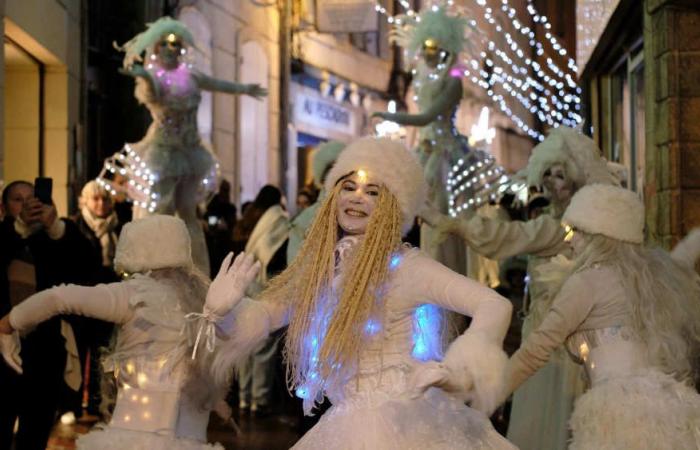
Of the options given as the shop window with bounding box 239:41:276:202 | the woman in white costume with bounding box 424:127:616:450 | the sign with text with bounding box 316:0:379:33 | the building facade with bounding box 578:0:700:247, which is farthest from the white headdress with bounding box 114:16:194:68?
the shop window with bounding box 239:41:276:202

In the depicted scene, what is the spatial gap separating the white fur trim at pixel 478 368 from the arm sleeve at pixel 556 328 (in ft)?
4.58

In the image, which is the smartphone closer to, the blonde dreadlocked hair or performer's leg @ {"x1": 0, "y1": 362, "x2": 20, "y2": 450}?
performer's leg @ {"x1": 0, "y1": 362, "x2": 20, "y2": 450}

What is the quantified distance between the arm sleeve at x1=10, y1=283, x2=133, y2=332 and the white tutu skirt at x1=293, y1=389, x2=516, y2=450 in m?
1.46

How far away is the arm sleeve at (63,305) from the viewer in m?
5.91

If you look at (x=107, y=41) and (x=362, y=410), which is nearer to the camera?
(x=362, y=410)

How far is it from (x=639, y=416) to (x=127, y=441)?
84.6 inches

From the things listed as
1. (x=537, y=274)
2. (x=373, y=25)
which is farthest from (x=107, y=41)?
(x=537, y=274)

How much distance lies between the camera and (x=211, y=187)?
13195 mm

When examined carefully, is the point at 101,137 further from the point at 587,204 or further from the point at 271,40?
the point at 587,204

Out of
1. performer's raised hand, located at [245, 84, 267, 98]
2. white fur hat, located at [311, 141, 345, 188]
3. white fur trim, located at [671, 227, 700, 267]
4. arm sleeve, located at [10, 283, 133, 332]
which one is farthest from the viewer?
performer's raised hand, located at [245, 84, 267, 98]

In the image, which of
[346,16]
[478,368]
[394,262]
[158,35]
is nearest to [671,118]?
[158,35]

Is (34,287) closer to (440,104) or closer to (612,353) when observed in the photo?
(612,353)

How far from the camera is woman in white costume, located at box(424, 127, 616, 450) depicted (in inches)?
309

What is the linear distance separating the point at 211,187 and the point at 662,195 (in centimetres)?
454
